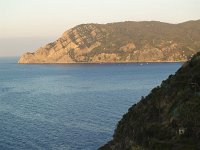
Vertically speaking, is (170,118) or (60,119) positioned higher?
(170,118)

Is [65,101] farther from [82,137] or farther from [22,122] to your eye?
[82,137]

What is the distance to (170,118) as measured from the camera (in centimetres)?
3431

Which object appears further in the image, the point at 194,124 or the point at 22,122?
the point at 22,122

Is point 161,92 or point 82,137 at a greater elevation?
point 161,92

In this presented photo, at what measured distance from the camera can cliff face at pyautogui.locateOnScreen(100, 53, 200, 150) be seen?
28.7 m

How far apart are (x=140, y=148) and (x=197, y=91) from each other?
11152 mm

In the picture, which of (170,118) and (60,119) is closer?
(170,118)

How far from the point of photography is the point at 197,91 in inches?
1442

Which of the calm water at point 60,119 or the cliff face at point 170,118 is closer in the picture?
the cliff face at point 170,118

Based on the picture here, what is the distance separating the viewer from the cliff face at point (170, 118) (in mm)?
28703

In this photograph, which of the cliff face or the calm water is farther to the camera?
the calm water

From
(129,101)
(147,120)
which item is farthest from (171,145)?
(129,101)

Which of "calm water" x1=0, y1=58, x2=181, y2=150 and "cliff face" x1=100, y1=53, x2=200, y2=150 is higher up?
"cliff face" x1=100, y1=53, x2=200, y2=150

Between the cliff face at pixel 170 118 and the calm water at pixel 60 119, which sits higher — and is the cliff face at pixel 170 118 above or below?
above
